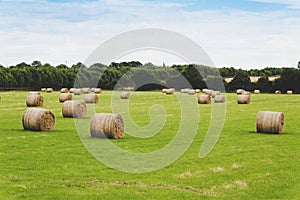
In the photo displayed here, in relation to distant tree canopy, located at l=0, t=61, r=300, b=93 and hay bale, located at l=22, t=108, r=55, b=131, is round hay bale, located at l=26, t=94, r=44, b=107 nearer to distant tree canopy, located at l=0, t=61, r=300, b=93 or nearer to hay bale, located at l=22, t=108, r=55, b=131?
hay bale, located at l=22, t=108, r=55, b=131

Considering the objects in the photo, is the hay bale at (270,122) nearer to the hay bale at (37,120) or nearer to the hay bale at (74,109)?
the hay bale at (37,120)

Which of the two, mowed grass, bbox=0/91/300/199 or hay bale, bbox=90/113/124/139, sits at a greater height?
hay bale, bbox=90/113/124/139

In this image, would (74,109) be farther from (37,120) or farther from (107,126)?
(107,126)

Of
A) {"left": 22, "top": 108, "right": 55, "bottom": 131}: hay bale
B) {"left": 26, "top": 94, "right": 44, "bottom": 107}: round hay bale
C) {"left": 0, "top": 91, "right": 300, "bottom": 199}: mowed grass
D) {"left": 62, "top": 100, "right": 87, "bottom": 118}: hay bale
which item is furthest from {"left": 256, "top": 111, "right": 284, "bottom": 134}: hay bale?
{"left": 26, "top": 94, "right": 44, "bottom": 107}: round hay bale

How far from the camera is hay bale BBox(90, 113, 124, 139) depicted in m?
21.3

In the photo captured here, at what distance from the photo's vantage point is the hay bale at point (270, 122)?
2416 centimetres

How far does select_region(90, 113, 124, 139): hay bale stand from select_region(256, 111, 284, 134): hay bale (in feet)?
22.5

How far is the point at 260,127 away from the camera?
24.7 metres

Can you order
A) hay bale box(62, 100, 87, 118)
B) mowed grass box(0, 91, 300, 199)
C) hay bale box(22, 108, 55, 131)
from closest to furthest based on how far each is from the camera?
mowed grass box(0, 91, 300, 199)
hay bale box(22, 108, 55, 131)
hay bale box(62, 100, 87, 118)

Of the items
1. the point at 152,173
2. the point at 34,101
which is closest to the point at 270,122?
the point at 152,173

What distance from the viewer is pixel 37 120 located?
24.0 metres

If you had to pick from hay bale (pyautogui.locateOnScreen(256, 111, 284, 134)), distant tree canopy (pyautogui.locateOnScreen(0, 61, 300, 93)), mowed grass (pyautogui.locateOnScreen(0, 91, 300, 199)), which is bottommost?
mowed grass (pyautogui.locateOnScreen(0, 91, 300, 199))

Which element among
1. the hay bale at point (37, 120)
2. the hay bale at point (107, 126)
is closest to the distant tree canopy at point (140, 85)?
the hay bale at point (37, 120)

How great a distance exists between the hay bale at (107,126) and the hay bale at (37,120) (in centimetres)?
336
